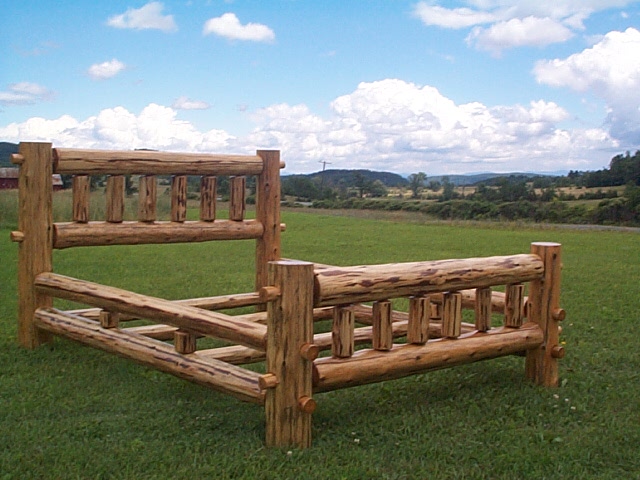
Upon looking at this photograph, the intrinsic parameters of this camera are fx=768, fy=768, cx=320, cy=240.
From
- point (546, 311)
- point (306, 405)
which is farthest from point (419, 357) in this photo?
point (546, 311)

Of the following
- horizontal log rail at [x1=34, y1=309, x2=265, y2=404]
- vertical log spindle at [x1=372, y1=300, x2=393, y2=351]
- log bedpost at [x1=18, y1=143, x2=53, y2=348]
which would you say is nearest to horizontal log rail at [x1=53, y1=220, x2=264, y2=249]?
log bedpost at [x1=18, y1=143, x2=53, y2=348]

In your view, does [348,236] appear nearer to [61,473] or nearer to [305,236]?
[305,236]

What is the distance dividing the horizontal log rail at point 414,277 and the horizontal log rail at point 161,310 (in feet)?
1.45

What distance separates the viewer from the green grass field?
3752mm

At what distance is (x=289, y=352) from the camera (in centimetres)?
388

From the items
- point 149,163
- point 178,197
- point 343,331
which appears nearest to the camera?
point 343,331

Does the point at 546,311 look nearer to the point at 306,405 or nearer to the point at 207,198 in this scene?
the point at 306,405

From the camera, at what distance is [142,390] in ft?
16.6

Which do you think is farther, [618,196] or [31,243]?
[618,196]

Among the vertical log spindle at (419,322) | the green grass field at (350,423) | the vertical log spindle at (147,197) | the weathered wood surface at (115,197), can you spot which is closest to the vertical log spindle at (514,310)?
the green grass field at (350,423)

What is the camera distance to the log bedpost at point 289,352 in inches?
152

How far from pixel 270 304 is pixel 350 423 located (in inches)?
38.9

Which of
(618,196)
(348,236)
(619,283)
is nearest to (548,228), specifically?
(348,236)

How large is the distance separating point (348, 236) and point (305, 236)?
1024 millimetres
